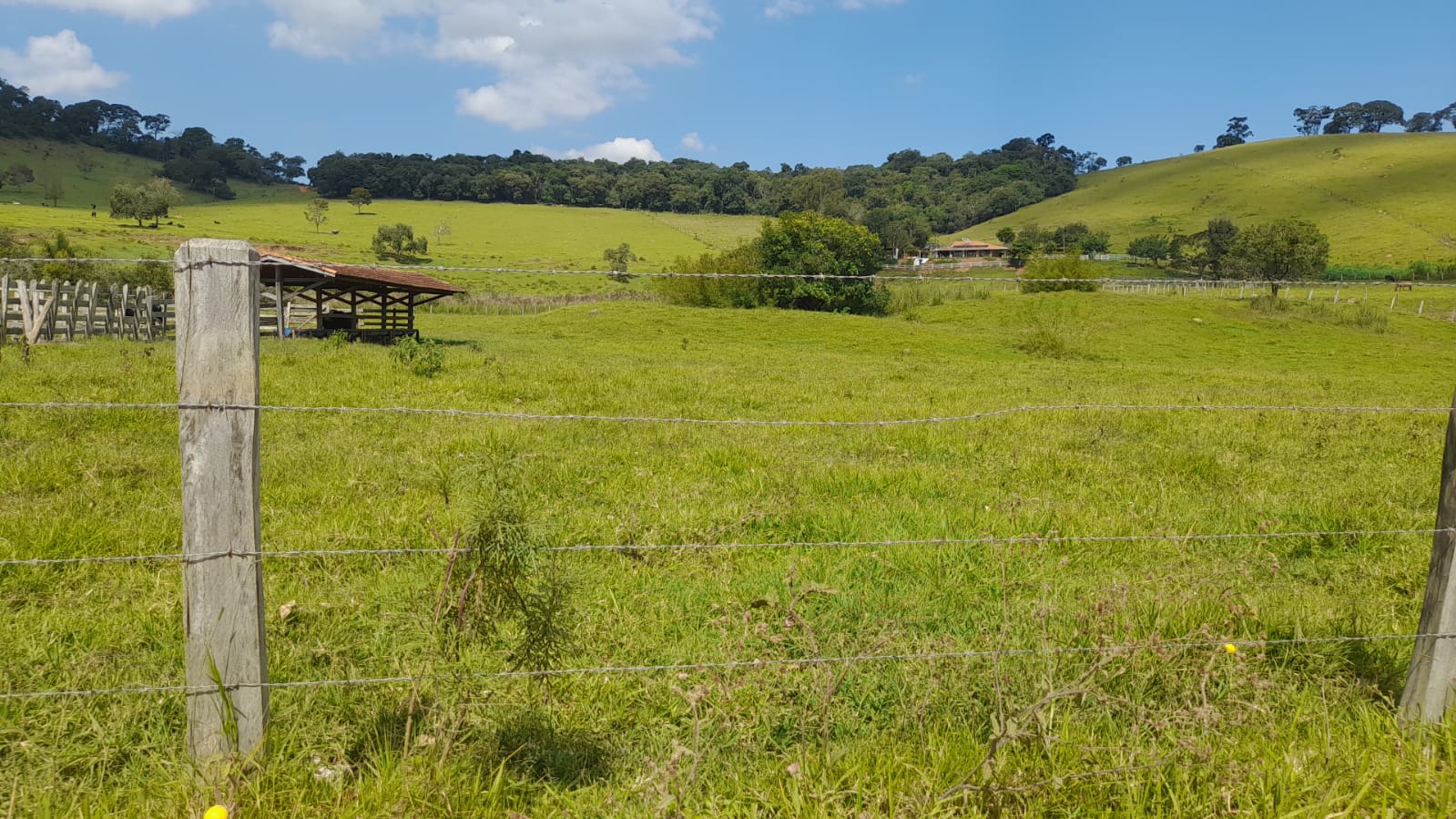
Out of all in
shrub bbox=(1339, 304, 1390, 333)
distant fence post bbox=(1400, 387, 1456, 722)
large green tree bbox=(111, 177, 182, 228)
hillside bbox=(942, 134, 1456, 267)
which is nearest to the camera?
distant fence post bbox=(1400, 387, 1456, 722)

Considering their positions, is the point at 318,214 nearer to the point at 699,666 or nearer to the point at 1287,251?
the point at 1287,251

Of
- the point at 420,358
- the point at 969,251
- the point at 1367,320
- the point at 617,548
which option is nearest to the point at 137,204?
the point at 420,358

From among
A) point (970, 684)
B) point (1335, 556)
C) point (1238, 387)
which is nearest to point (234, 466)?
point (970, 684)

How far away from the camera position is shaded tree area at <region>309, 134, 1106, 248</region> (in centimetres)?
13462

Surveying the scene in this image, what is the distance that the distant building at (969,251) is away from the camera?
128 metres

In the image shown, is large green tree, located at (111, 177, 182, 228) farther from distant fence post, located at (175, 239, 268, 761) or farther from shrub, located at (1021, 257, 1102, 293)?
distant fence post, located at (175, 239, 268, 761)

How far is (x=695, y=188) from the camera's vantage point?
161625 mm

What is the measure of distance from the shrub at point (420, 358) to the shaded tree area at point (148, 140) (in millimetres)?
142347

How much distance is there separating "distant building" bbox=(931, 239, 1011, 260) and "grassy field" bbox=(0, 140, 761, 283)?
28.6m

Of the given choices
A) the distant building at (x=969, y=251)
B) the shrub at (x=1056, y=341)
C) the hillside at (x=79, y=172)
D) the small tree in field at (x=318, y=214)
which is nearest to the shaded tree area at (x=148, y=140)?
the hillside at (x=79, y=172)

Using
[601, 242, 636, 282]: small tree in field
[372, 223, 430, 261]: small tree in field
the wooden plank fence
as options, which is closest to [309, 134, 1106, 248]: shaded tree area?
[601, 242, 636, 282]: small tree in field

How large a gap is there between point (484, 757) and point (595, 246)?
10555 cm

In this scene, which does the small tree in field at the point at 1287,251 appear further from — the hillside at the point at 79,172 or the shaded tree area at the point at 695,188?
the hillside at the point at 79,172

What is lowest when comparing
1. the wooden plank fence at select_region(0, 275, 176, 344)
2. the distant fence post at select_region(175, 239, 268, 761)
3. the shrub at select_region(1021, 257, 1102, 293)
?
the wooden plank fence at select_region(0, 275, 176, 344)
